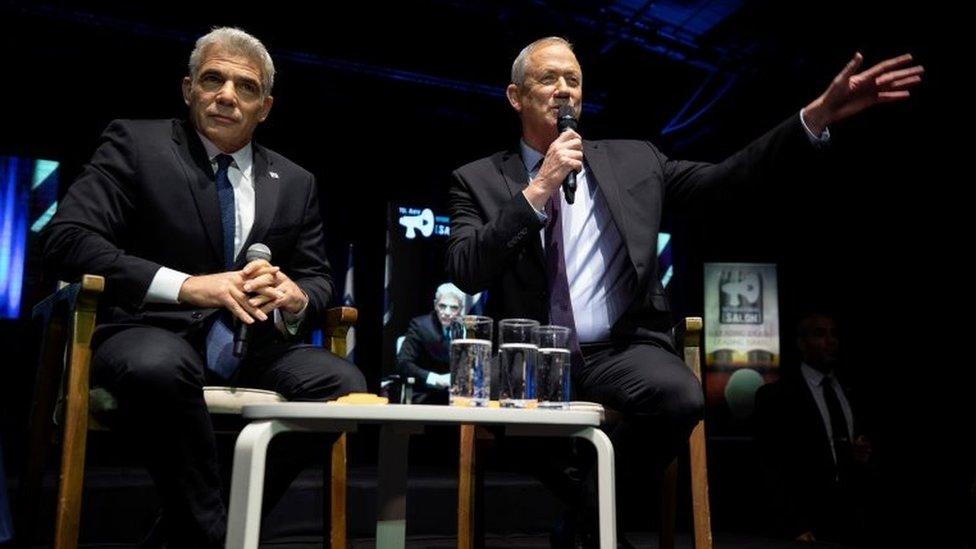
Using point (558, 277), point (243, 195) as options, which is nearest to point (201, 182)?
point (243, 195)

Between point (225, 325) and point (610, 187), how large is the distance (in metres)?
1.09

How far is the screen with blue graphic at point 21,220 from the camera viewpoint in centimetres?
560

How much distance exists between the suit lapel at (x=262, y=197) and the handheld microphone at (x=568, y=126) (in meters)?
0.78

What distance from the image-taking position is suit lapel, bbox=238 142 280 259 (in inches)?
86.9

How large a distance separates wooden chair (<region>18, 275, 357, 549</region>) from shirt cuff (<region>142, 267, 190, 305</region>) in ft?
0.41

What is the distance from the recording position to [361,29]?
5883 mm

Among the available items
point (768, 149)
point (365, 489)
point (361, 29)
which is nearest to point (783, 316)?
point (361, 29)

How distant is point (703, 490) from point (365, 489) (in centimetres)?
193

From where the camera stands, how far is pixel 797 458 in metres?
4.26

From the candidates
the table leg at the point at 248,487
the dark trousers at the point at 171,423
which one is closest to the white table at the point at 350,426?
the table leg at the point at 248,487

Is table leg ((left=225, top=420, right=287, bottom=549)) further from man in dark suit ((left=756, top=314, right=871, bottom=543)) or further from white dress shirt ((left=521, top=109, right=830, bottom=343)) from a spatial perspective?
man in dark suit ((left=756, top=314, right=871, bottom=543))

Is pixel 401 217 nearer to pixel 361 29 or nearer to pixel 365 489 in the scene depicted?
pixel 361 29

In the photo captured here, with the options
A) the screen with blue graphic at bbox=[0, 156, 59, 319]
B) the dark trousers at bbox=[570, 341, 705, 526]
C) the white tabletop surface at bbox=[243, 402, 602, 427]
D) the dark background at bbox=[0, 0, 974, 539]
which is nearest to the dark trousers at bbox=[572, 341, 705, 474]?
the dark trousers at bbox=[570, 341, 705, 526]

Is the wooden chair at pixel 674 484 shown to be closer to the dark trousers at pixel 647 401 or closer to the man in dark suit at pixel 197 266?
the dark trousers at pixel 647 401
